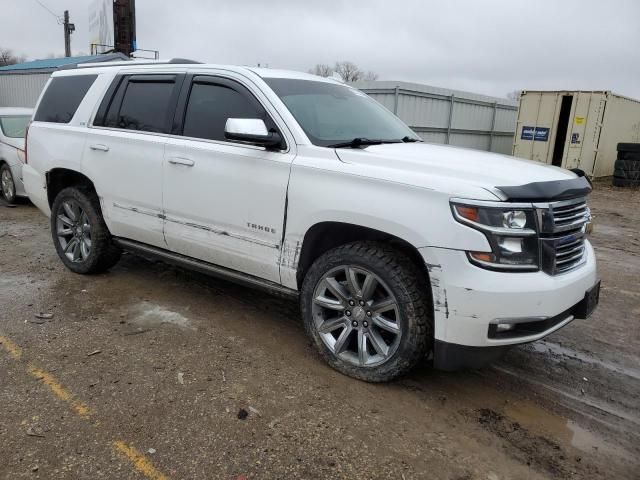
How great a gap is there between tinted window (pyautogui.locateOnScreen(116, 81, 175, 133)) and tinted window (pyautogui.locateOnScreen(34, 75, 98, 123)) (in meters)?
0.58

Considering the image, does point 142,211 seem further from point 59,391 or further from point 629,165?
point 629,165

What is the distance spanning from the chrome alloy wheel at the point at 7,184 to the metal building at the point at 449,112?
31.2 ft

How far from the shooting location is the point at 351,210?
10.4 feet

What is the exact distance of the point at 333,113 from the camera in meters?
4.00

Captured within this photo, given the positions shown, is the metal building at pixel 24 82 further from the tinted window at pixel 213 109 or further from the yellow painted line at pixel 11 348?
the yellow painted line at pixel 11 348

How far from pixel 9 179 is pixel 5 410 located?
7397mm

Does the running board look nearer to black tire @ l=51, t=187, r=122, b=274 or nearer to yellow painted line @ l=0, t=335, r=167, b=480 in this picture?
black tire @ l=51, t=187, r=122, b=274

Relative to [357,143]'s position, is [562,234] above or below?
below

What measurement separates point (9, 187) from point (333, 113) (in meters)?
7.47

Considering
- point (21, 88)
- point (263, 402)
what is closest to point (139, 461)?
point (263, 402)

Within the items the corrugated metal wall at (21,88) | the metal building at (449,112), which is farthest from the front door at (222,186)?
the corrugated metal wall at (21,88)

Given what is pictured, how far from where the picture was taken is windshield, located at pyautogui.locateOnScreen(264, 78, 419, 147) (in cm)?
370

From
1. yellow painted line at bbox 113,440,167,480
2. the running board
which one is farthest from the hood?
yellow painted line at bbox 113,440,167,480

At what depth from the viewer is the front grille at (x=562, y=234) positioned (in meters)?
2.87
